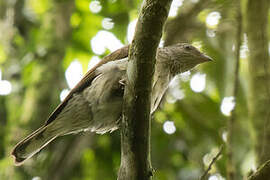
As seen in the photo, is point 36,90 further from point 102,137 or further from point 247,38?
point 247,38

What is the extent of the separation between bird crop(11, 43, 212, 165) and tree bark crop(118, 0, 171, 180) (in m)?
1.02

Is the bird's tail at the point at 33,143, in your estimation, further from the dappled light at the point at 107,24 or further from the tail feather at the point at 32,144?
the dappled light at the point at 107,24

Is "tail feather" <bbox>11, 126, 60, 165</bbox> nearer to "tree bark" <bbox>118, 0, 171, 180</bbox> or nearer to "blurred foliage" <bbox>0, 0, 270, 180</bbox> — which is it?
"blurred foliage" <bbox>0, 0, 270, 180</bbox>

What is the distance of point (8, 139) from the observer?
16.5 feet

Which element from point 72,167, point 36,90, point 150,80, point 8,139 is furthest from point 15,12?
point 150,80

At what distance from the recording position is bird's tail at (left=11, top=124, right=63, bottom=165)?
3.95 meters

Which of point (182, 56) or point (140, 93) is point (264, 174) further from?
point (182, 56)

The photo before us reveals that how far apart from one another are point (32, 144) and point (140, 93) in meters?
1.65

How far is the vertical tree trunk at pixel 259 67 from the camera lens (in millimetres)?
3670

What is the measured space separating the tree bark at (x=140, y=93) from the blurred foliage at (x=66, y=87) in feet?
6.61

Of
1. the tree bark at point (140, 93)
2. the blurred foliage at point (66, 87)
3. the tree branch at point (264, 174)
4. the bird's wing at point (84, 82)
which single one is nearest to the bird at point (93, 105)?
the bird's wing at point (84, 82)

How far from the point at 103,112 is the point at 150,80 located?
4.33 feet

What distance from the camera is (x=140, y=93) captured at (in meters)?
2.71

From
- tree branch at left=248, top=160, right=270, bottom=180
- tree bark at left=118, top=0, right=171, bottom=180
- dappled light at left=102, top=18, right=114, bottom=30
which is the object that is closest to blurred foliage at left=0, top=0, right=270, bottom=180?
dappled light at left=102, top=18, right=114, bottom=30
